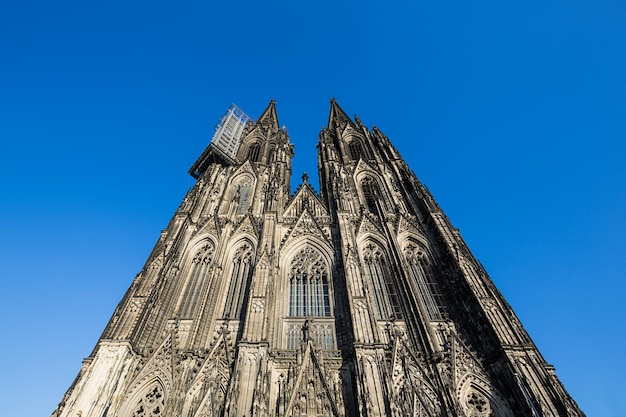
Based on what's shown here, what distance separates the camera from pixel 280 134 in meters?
32.6

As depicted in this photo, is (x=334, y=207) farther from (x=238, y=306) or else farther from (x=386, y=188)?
(x=238, y=306)

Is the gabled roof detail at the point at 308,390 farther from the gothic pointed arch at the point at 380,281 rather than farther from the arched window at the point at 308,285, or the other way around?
the gothic pointed arch at the point at 380,281

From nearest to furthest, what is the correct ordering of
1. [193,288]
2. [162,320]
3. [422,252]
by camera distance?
[162,320] → [193,288] → [422,252]

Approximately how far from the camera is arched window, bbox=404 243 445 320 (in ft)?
53.7

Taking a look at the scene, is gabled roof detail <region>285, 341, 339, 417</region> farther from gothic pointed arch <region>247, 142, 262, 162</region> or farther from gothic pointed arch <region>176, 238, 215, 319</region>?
gothic pointed arch <region>247, 142, 262, 162</region>

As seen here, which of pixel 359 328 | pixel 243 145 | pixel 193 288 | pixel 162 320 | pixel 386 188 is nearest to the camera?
pixel 359 328

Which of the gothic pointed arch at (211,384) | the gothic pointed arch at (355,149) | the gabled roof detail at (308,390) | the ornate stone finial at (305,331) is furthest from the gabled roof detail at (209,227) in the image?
the gothic pointed arch at (355,149)

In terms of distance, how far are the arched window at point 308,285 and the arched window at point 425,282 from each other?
4727 millimetres

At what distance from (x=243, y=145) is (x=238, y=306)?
1848cm

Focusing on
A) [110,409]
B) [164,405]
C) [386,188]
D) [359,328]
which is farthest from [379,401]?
[386,188]

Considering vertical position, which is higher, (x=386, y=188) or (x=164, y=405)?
(x=386, y=188)

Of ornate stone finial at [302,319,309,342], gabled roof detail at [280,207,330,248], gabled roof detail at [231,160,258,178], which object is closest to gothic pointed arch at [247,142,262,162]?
gabled roof detail at [231,160,258,178]

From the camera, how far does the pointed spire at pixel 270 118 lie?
35.6 m

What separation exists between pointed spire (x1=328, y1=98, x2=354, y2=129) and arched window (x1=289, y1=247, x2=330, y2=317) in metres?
19.6
